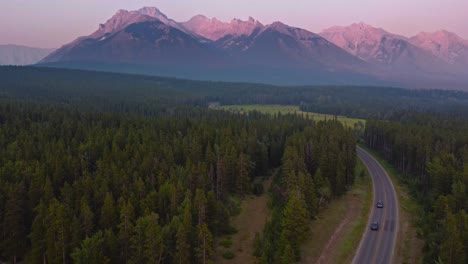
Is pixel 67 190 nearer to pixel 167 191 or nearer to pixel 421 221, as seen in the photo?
pixel 167 191

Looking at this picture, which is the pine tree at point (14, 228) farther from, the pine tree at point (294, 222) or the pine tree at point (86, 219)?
the pine tree at point (294, 222)

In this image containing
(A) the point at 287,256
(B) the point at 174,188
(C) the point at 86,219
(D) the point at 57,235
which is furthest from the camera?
(B) the point at 174,188

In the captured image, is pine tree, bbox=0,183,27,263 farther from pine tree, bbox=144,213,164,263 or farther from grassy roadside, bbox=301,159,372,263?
grassy roadside, bbox=301,159,372,263

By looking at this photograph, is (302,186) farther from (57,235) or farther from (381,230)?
(57,235)

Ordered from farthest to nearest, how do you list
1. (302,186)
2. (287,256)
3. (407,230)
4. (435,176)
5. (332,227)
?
(435,176)
(332,227)
(302,186)
(407,230)
(287,256)

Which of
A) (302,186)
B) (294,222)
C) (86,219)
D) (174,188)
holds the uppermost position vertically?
(174,188)

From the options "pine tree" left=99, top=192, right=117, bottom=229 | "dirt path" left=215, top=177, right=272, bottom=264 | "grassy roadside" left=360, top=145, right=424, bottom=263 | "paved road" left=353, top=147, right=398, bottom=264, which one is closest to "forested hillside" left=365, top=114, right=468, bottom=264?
"grassy roadside" left=360, top=145, right=424, bottom=263

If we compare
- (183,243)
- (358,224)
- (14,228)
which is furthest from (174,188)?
(358,224)

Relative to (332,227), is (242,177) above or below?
above
